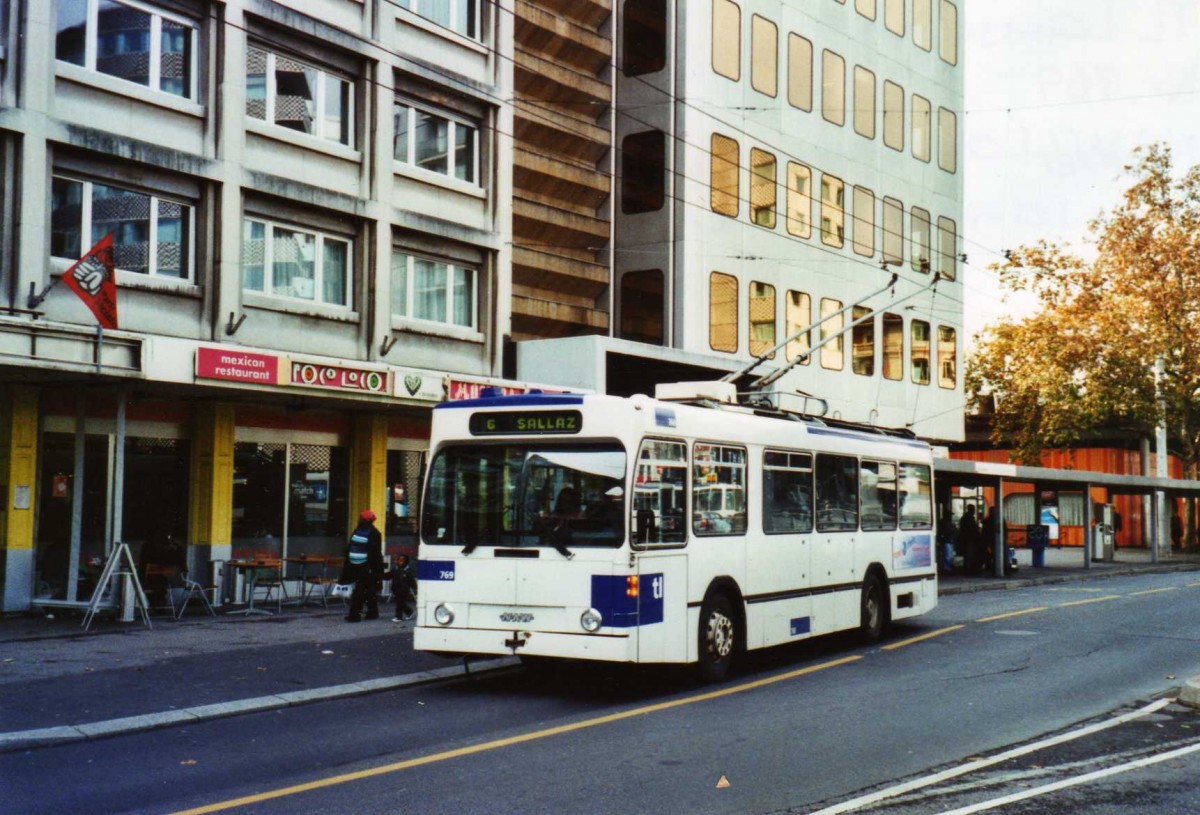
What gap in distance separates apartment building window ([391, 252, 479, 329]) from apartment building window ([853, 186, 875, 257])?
53.1 ft

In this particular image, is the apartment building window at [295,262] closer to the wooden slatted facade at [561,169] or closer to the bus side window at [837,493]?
the wooden slatted facade at [561,169]

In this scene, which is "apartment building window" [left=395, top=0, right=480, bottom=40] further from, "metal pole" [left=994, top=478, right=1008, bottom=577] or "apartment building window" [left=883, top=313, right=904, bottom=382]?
"apartment building window" [left=883, top=313, right=904, bottom=382]

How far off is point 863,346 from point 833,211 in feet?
14.3

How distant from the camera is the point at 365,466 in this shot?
77.4 feet

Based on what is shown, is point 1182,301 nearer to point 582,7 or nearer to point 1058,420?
point 1058,420

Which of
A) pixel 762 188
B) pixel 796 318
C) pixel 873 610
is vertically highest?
pixel 762 188

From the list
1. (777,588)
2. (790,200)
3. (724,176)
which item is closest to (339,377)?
(777,588)

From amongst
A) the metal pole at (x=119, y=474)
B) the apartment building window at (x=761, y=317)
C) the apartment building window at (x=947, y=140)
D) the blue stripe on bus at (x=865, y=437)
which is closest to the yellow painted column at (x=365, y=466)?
the metal pole at (x=119, y=474)

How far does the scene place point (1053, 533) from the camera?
59938 mm

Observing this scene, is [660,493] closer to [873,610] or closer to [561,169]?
[873,610]

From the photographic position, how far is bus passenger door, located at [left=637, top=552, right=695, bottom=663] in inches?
472

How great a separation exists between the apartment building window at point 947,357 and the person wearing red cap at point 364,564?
28097 millimetres

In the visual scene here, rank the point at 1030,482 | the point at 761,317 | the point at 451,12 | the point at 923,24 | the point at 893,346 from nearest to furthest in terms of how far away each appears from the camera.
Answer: the point at 451,12
the point at 761,317
the point at 1030,482
the point at 893,346
the point at 923,24

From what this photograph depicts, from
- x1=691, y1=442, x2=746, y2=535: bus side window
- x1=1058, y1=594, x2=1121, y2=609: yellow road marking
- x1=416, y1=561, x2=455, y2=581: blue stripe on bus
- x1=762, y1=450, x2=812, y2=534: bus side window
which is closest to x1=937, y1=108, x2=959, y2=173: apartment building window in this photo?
x1=1058, y1=594, x2=1121, y2=609: yellow road marking
